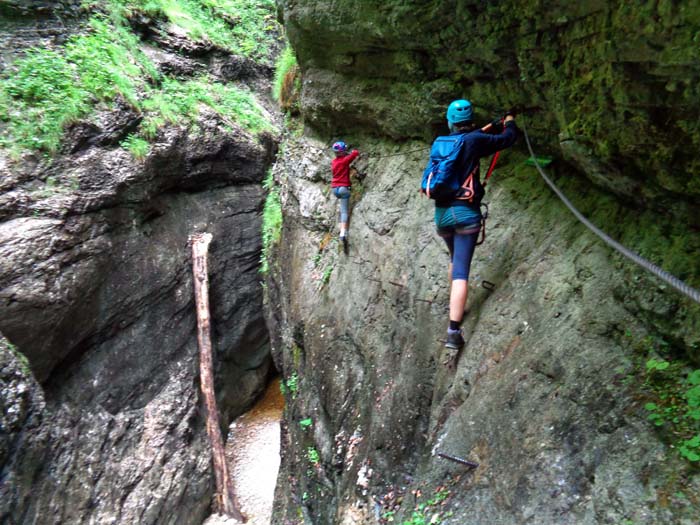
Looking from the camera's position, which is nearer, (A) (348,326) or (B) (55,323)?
(A) (348,326)

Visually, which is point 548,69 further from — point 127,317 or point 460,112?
point 127,317

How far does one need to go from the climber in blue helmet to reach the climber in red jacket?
2795 mm

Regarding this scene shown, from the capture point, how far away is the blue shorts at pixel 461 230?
3816 millimetres

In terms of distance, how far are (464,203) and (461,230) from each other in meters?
0.22

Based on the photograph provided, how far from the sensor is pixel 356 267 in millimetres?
6648

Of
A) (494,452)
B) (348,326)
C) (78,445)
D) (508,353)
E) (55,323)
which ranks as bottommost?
(78,445)

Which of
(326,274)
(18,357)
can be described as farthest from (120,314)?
(326,274)

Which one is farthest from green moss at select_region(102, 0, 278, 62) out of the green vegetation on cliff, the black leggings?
the black leggings

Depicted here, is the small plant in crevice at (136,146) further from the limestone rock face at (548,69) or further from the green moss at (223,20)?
the limestone rock face at (548,69)

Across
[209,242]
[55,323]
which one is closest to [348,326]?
[55,323]

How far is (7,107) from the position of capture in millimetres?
9125

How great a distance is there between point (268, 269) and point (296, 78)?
4204mm

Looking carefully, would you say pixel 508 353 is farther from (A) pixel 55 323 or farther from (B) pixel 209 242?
(B) pixel 209 242

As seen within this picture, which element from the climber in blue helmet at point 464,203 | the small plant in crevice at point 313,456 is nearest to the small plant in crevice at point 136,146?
the small plant in crevice at point 313,456
